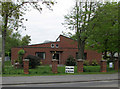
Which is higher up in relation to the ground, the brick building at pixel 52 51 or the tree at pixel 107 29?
the tree at pixel 107 29

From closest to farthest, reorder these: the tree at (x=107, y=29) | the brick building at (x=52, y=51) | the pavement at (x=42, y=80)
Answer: the pavement at (x=42, y=80) < the tree at (x=107, y=29) < the brick building at (x=52, y=51)

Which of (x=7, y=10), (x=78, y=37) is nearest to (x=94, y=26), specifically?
(x=78, y=37)

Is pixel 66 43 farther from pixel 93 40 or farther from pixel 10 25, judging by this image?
pixel 10 25

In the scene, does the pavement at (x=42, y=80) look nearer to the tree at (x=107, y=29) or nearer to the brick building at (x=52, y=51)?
the tree at (x=107, y=29)

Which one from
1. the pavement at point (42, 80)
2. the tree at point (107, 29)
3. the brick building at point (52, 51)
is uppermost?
the tree at point (107, 29)

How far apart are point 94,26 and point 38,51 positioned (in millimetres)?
15234

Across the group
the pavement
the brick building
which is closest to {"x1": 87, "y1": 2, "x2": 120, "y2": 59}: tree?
the pavement

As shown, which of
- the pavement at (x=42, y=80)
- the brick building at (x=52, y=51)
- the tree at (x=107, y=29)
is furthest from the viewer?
the brick building at (x=52, y=51)

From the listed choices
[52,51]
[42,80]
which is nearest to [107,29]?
[42,80]

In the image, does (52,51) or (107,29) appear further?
(52,51)

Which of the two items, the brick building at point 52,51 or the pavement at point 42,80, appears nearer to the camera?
the pavement at point 42,80

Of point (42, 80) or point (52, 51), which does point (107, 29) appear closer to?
point (42, 80)

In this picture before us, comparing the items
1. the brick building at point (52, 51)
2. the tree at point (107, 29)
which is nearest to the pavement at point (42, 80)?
the tree at point (107, 29)

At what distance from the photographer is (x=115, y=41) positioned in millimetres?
18078
